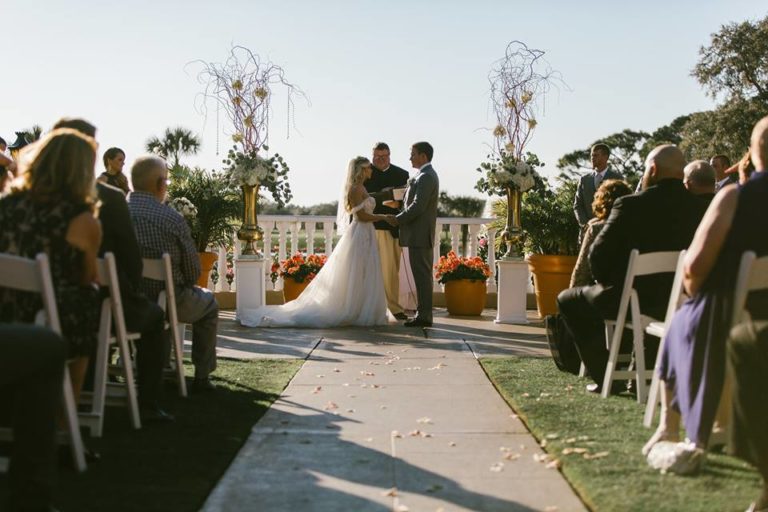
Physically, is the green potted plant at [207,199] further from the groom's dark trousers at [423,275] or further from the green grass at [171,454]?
the green grass at [171,454]

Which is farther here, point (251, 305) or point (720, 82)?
point (720, 82)

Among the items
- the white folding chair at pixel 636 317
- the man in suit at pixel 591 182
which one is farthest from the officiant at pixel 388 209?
the white folding chair at pixel 636 317

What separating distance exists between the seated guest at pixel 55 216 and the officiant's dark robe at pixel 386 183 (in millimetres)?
7611

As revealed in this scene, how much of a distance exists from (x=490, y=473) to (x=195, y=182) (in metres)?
8.25

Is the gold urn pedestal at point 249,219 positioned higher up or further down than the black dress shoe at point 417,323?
higher up

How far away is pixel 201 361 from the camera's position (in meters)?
6.11

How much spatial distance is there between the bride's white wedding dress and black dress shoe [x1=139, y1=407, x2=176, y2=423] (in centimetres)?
528

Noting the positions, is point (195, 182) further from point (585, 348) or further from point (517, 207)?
point (585, 348)

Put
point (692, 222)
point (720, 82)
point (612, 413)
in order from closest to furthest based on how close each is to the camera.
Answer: point (612, 413), point (692, 222), point (720, 82)

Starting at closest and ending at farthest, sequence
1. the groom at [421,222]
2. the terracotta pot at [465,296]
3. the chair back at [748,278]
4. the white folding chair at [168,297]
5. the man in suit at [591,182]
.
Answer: the chair back at [748,278]
the white folding chair at [168,297]
the man in suit at [591,182]
the groom at [421,222]
the terracotta pot at [465,296]

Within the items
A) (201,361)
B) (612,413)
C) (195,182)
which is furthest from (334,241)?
(612,413)

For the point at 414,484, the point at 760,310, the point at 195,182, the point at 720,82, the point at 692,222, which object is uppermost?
the point at 720,82

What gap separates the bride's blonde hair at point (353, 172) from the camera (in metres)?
10.7

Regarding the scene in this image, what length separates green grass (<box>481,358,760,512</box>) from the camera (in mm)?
3549
